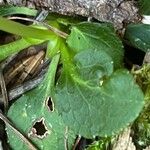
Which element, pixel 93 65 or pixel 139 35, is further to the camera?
pixel 139 35

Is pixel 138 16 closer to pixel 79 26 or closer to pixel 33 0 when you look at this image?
pixel 79 26

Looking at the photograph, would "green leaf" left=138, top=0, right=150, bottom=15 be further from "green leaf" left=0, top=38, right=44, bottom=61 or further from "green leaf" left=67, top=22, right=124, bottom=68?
"green leaf" left=0, top=38, right=44, bottom=61

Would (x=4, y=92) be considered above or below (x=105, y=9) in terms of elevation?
below

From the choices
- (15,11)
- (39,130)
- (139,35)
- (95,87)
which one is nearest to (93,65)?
(95,87)

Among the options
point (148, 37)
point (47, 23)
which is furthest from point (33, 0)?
point (148, 37)

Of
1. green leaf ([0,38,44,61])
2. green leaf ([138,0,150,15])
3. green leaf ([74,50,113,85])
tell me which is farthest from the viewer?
green leaf ([0,38,44,61])

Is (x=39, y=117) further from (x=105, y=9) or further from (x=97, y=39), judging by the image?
(x=105, y=9)

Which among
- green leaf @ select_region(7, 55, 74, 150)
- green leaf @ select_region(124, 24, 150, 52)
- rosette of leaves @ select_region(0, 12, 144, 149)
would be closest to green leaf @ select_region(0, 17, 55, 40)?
rosette of leaves @ select_region(0, 12, 144, 149)
